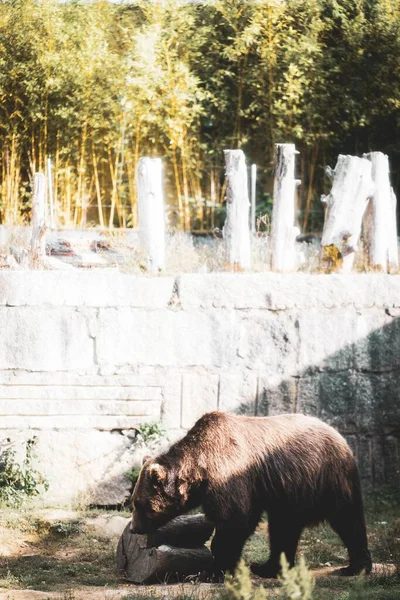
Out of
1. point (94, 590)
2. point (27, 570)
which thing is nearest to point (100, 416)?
point (27, 570)

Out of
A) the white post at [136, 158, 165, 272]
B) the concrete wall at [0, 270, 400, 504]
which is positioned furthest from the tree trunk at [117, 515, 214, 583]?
the white post at [136, 158, 165, 272]

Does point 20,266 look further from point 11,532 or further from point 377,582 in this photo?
point 377,582

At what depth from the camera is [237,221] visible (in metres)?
9.79

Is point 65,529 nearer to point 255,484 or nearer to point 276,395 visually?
point 255,484

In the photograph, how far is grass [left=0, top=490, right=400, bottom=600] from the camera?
661cm

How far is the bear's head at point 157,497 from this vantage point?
6949 mm

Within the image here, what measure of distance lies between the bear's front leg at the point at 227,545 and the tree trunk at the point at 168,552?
0.17 metres

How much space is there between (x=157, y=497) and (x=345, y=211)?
425 centimetres

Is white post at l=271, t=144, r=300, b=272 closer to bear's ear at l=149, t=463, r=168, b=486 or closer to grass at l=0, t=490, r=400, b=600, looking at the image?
grass at l=0, t=490, r=400, b=600

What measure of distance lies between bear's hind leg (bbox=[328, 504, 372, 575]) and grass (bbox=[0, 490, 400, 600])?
156 mm

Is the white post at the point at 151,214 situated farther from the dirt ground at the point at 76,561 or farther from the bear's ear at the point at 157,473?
the bear's ear at the point at 157,473

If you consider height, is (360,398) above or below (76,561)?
above

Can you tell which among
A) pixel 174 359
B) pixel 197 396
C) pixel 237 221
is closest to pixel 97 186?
pixel 237 221

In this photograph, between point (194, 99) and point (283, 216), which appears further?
point (194, 99)
